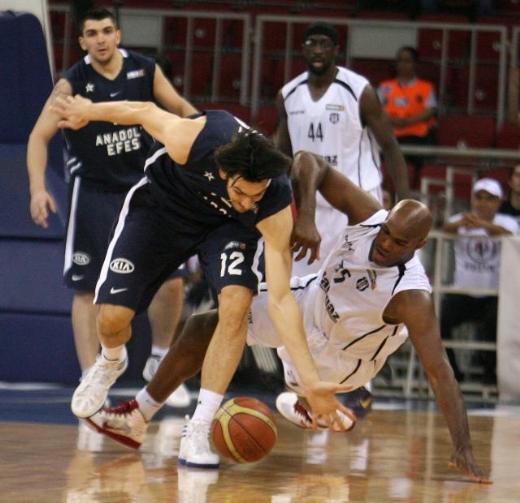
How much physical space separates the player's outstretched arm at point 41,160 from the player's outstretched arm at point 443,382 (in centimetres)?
216

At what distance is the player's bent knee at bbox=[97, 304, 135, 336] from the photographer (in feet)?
18.4

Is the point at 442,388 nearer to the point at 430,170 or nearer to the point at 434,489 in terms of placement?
the point at 434,489

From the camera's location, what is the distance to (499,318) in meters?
8.96

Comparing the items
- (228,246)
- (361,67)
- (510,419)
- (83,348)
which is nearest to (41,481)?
(228,246)

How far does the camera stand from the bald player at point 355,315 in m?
5.17

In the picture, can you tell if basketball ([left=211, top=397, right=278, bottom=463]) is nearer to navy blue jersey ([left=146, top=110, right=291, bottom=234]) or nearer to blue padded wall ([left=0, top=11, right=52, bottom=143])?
navy blue jersey ([left=146, top=110, right=291, bottom=234])

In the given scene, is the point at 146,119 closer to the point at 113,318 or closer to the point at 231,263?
the point at 231,263

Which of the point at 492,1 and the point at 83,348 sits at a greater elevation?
the point at 492,1

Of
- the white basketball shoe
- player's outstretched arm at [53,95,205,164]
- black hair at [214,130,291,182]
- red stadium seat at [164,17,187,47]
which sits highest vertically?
red stadium seat at [164,17,187,47]

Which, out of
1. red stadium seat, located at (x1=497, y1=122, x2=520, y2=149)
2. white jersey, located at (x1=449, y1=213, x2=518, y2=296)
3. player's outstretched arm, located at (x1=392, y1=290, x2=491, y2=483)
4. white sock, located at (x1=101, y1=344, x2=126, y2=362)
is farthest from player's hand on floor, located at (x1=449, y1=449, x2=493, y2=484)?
red stadium seat, located at (x1=497, y1=122, x2=520, y2=149)

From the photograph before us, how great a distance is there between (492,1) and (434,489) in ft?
29.3

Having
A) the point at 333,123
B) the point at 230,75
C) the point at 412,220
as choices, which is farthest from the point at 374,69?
the point at 412,220

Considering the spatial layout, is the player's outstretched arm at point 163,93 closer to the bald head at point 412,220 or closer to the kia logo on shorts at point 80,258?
the kia logo on shorts at point 80,258

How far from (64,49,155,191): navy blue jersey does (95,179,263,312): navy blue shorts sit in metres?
1.39
